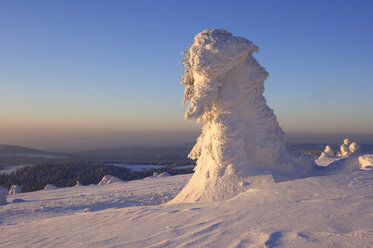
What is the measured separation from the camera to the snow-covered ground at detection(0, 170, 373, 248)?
109 inches

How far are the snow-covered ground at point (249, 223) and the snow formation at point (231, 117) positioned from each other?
168 centimetres

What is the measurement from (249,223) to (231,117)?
139 inches

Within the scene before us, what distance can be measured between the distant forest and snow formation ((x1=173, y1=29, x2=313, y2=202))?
43.4 feet

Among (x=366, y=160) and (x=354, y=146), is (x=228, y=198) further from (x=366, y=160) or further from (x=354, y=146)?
(x=354, y=146)

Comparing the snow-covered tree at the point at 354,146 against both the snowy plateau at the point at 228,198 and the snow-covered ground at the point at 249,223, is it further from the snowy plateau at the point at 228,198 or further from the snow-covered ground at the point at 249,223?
the snow-covered ground at the point at 249,223

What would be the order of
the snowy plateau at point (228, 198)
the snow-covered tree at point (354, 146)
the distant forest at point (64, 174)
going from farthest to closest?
the distant forest at point (64, 174), the snow-covered tree at point (354, 146), the snowy plateau at point (228, 198)

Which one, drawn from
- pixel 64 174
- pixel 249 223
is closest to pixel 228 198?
pixel 249 223

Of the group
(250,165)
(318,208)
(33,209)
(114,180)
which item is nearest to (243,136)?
(250,165)

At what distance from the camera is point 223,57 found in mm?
6043

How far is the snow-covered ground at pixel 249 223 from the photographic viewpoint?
2.77 m

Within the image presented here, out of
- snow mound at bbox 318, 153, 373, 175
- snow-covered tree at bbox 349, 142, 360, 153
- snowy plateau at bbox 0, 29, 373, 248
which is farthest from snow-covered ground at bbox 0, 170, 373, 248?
snow-covered tree at bbox 349, 142, 360, 153

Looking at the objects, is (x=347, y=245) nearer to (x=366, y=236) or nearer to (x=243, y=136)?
(x=366, y=236)

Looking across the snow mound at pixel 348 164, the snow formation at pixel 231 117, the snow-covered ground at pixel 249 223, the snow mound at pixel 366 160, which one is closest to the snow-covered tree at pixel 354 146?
the snow mound at pixel 348 164

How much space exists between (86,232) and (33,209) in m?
4.83
